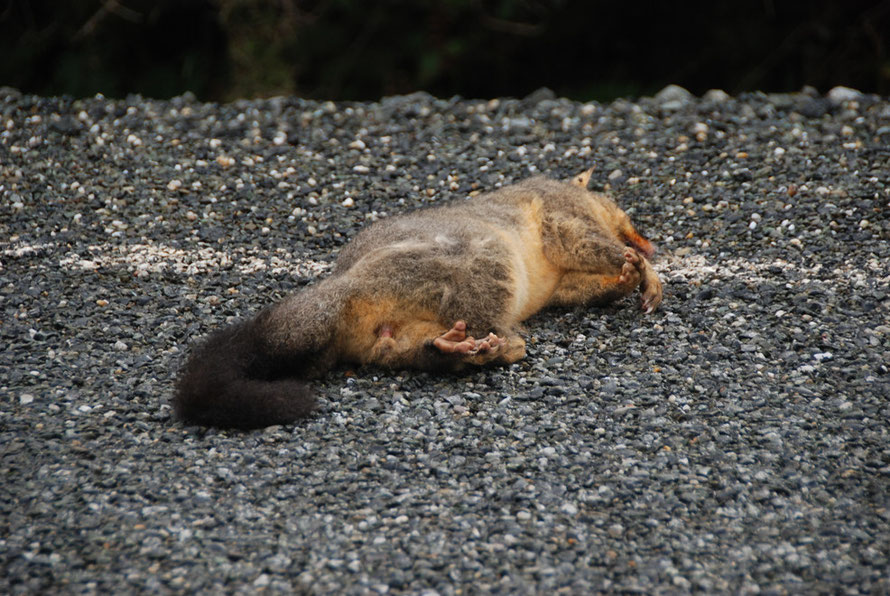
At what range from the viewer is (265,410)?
451 cm

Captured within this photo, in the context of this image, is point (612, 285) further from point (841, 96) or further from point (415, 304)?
point (841, 96)

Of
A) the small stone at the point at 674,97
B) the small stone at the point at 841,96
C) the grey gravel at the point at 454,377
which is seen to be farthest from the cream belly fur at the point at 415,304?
the small stone at the point at 841,96

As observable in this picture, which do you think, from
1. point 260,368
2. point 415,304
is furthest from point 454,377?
point 260,368

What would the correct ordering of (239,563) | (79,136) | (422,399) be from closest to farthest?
1. (239,563)
2. (422,399)
3. (79,136)

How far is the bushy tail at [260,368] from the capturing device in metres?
4.50

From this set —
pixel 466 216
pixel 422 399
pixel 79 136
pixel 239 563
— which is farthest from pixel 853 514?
pixel 79 136

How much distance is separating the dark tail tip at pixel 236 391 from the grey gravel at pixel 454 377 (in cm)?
11

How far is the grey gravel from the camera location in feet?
12.1

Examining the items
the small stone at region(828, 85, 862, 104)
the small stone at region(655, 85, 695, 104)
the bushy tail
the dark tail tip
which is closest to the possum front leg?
the bushy tail

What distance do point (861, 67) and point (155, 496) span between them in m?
10.5

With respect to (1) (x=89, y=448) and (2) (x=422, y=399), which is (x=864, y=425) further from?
(1) (x=89, y=448)

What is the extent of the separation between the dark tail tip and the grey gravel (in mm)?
113

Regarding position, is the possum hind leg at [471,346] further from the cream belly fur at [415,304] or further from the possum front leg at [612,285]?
the possum front leg at [612,285]

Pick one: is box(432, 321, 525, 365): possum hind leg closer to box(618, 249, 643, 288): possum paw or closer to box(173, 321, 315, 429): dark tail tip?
box(173, 321, 315, 429): dark tail tip
